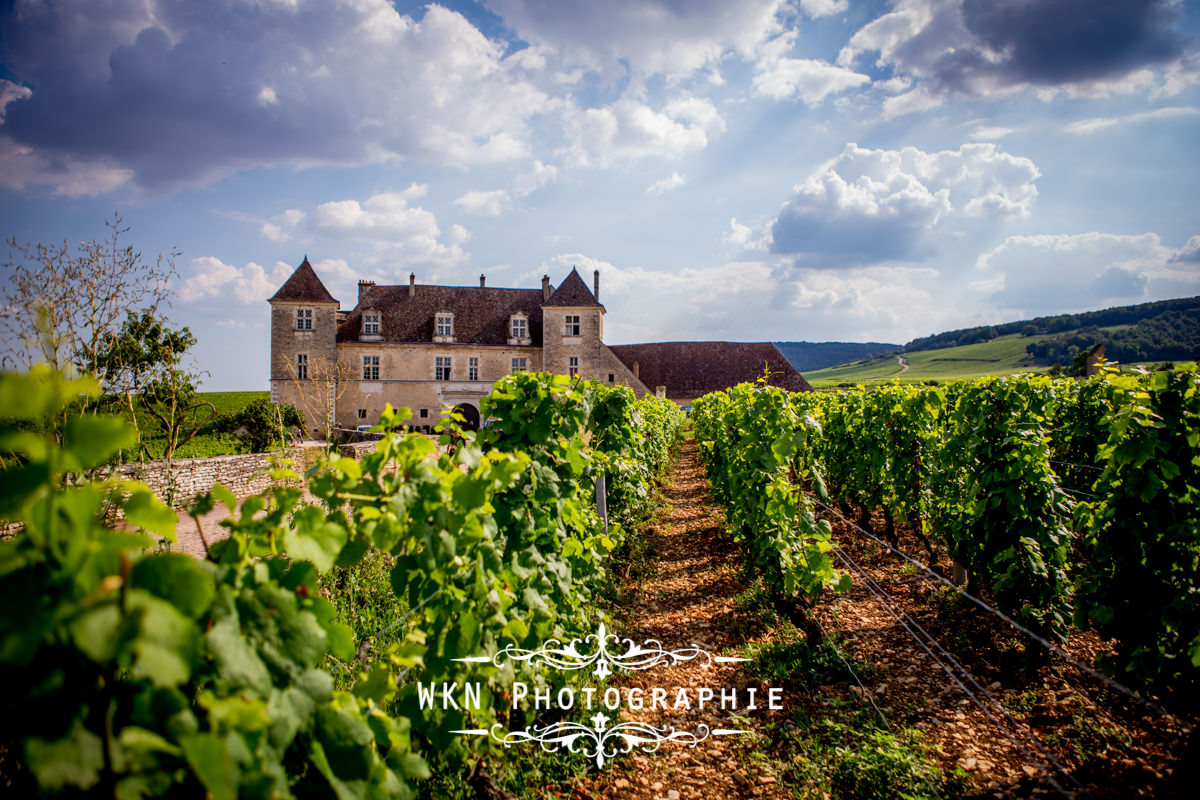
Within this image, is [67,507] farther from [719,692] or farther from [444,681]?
[719,692]

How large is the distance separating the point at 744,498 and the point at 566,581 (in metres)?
2.75

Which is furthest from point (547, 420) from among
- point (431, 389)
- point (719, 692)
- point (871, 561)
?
point (431, 389)

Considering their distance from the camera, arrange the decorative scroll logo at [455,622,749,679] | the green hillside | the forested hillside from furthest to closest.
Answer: the green hillside < the forested hillside < the decorative scroll logo at [455,622,749,679]

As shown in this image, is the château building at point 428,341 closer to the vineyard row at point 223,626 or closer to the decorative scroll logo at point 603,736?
the decorative scroll logo at point 603,736

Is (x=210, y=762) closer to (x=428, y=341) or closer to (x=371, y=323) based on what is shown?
(x=428, y=341)

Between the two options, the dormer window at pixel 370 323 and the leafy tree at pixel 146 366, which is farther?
the dormer window at pixel 370 323

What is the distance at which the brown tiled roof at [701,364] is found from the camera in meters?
35.6

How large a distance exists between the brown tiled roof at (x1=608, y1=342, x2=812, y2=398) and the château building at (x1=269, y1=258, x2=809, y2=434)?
26.0ft

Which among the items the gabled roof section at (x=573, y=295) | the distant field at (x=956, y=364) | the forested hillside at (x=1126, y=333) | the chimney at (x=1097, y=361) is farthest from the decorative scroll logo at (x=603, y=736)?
the forested hillside at (x=1126, y=333)

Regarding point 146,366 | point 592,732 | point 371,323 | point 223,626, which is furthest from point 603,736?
point 371,323

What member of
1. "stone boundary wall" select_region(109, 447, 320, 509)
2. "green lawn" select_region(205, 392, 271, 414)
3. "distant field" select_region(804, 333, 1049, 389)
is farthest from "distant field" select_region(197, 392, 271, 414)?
"distant field" select_region(804, 333, 1049, 389)

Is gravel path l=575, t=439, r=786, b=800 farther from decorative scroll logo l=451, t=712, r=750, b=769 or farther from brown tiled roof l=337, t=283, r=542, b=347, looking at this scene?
brown tiled roof l=337, t=283, r=542, b=347

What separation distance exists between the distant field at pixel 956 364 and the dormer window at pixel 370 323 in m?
49.1

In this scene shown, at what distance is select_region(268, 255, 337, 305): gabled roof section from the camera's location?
2473 centimetres
